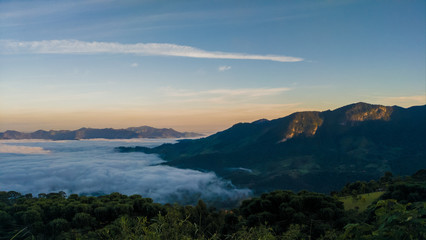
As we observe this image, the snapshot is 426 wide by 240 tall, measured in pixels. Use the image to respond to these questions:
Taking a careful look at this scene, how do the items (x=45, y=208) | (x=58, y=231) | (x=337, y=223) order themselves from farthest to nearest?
(x=337, y=223) → (x=45, y=208) → (x=58, y=231)

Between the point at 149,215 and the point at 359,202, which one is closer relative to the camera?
the point at 149,215

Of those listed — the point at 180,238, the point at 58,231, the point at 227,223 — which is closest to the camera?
the point at 180,238

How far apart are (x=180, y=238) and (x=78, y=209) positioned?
72.5 ft

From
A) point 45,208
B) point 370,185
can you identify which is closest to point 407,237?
point 45,208

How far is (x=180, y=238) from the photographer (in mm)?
7555

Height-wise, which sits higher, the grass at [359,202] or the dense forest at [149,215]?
the dense forest at [149,215]

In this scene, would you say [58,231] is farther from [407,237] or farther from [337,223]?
[337,223]

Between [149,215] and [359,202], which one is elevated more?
Result: [149,215]

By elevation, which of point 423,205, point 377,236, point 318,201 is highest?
point 423,205

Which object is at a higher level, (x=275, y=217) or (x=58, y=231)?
(x=58, y=231)

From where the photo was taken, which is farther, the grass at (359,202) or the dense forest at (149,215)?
the grass at (359,202)

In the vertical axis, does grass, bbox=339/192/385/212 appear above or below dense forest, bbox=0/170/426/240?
below

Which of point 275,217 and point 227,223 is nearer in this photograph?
point 275,217

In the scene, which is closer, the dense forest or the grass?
the dense forest
